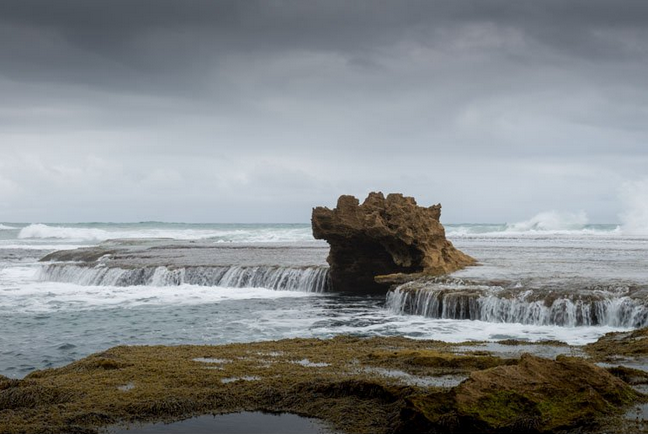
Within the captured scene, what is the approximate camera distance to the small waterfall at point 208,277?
31.2 metres

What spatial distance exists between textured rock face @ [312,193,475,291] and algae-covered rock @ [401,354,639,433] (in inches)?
761

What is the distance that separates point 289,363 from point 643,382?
5786 millimetres

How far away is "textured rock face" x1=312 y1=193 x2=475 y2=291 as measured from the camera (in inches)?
1092

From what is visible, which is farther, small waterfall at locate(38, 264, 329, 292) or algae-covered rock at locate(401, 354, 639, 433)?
small waterfall at locate(38, 264, 329, 292)

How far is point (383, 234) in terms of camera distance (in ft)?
90.1

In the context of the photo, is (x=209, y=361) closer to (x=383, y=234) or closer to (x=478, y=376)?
(x=478, y=376)

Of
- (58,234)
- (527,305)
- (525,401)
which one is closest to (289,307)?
(527,305)

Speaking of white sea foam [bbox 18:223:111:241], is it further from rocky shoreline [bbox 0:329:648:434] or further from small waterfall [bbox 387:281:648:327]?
rocky shoreline [bbox 0:329:648:434]

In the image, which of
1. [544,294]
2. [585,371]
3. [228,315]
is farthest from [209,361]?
[544,294]

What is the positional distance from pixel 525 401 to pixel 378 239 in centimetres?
2098

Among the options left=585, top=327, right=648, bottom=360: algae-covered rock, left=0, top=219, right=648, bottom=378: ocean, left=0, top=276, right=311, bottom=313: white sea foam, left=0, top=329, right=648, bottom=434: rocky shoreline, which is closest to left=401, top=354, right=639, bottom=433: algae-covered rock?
left=0, top=329, right=648, bottom=434: rocky shoreline

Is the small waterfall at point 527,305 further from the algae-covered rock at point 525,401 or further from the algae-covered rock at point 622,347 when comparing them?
the algae-covered rock at point 525,401

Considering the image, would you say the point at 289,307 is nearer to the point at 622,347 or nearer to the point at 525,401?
the point at 622,347

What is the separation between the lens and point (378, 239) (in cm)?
2811
